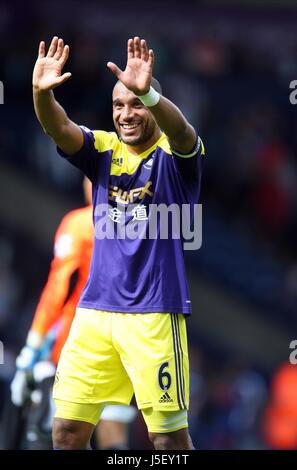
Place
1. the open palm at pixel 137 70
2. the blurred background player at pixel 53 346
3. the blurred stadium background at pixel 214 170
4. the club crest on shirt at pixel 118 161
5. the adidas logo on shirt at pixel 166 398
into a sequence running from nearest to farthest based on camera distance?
the open palm at pixel 137 70 → the adidas logo on shirt at pixel 166 398 → the club crest on shirt at pixel 118 161 → the blurred background player at pixel 53 346 → the blurred stadium background at pixel 214 170

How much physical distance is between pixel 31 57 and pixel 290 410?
5.43m

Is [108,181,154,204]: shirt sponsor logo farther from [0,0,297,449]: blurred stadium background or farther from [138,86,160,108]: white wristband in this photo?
[0,0,297,449]: blurred stadium background

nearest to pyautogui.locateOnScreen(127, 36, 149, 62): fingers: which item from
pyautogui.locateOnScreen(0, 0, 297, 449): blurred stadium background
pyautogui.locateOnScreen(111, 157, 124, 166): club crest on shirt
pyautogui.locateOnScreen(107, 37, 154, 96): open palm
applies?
pyautogui.locateOnScreen(107, 37, 154, 96): open palm

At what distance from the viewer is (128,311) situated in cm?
551

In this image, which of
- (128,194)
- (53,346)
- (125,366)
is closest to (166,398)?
(125,366)

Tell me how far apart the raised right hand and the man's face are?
0.32m

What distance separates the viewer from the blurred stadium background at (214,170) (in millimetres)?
11547

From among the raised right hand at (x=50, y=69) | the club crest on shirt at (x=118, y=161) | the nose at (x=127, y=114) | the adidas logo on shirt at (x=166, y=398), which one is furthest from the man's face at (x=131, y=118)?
the adidas logo on shirt at (x=166, y=398)

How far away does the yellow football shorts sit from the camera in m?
5.44

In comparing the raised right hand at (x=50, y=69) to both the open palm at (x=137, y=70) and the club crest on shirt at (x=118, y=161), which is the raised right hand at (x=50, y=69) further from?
the club crest on shirt at (x=118, y=161)

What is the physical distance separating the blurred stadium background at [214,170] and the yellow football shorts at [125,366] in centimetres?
520

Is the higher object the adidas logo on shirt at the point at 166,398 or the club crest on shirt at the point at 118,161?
the club crest on shirt at the point at 118,161

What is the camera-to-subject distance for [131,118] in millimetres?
5582
